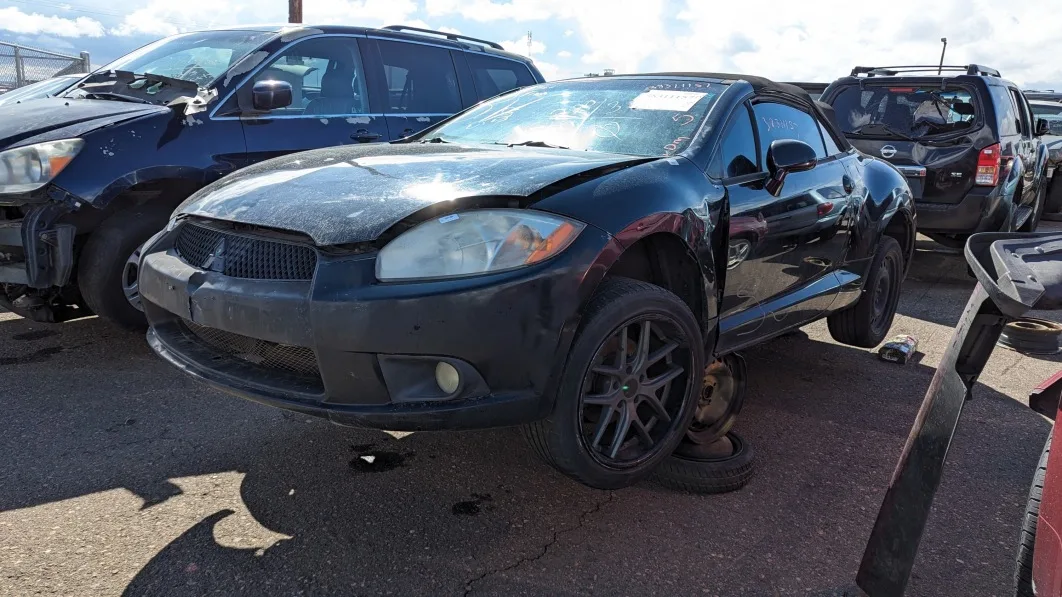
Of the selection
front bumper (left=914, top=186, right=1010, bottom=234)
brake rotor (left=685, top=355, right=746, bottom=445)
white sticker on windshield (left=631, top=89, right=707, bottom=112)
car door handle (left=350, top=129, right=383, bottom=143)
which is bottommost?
brake rotor (left=685, top=355, right=746, bottom=445)

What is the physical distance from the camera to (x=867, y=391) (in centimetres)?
435

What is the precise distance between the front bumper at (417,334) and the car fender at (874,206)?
2.51 meters

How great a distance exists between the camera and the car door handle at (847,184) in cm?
427

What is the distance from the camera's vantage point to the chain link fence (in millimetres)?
13289

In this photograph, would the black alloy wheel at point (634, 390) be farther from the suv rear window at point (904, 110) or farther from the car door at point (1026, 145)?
the car door at point (1026, 145)

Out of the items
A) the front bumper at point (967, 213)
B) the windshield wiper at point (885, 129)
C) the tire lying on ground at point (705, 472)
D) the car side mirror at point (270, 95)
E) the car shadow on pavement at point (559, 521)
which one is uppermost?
the car side mirror at point (270, 95)

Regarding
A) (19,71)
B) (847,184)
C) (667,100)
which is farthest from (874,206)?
(19,71)

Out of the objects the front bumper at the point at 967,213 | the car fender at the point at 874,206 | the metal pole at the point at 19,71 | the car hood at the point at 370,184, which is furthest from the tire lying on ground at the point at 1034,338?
the metal pole at the point at 19,71

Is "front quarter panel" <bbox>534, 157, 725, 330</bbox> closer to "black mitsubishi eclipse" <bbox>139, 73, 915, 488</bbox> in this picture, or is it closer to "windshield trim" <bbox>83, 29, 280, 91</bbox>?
"black mitsubishi eclipse" <bbox>139, 73, 915, 488</bbox>

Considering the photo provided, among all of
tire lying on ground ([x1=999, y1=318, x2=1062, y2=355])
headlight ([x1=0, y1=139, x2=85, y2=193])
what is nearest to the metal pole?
headlight ([x1=0, y1=139, x2=85, y2=193])

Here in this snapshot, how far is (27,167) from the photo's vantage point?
3820 mm

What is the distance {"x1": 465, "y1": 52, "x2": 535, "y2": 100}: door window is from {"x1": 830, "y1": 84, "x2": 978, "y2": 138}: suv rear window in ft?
11.0

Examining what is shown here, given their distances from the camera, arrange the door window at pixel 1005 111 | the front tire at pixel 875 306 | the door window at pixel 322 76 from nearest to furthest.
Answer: the front tire at pixel 875 306 → the door window at pixel 322 76 → the door window at pixel 1005 111

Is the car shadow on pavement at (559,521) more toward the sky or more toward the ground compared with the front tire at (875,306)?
more toward the ground
